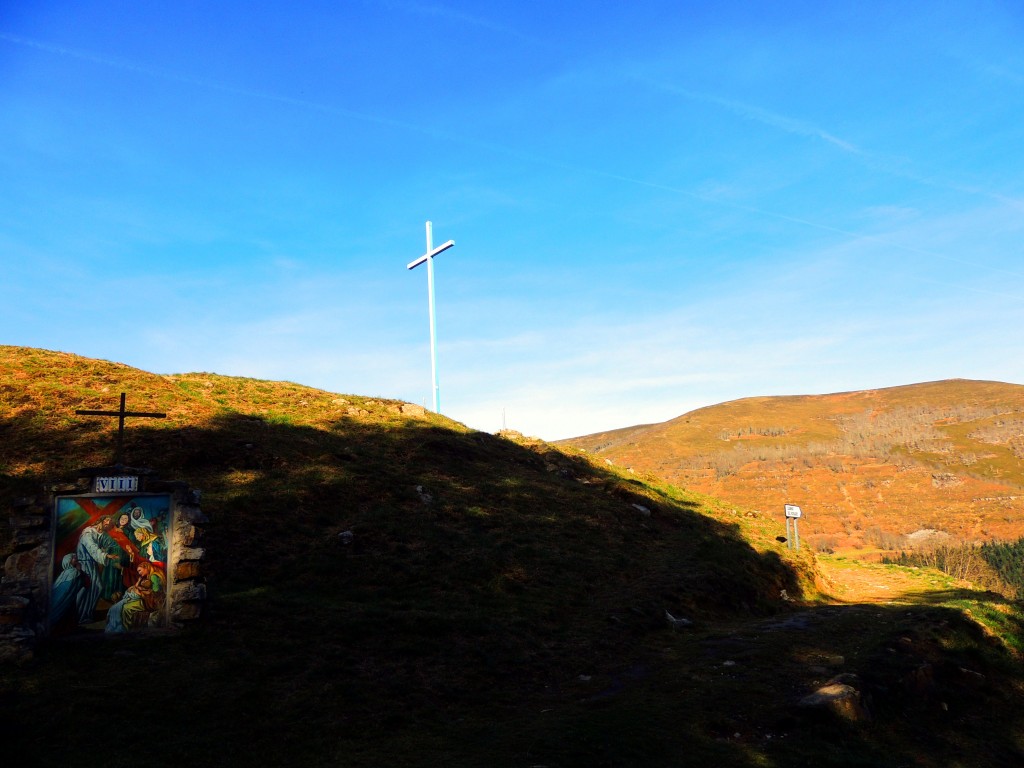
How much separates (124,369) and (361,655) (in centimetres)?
2205

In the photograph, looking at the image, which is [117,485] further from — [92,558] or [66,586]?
[66,586]

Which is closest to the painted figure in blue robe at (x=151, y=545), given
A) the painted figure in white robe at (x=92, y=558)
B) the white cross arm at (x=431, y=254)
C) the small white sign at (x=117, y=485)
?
the painted figure in white robe at (x=92, y=558)

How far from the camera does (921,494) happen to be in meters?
105

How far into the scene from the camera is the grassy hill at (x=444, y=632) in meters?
9.97

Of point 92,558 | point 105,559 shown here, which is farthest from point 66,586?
point 105,559

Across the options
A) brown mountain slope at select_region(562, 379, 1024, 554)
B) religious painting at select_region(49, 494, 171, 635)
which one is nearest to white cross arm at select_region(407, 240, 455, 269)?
religious painting at select_region(49, 494, 171, 635)

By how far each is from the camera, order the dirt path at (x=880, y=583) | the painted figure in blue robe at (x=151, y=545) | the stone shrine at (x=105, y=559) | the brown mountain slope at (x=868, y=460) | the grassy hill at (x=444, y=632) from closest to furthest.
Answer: the grassy hill at (x=444, y=632)
the stone shrine at (x=105, y=559)
the painted figure in blue robe at (x=151, y=545)
the dirt path at (x=880, y=583)
the brown mountain slope at (x=868, y=460)

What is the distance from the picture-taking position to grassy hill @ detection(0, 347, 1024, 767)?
997 cm

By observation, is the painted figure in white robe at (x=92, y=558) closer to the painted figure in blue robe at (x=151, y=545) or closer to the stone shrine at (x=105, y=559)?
the stone shrine at (x=105, y=559)

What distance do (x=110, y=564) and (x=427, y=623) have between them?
643 centimetres

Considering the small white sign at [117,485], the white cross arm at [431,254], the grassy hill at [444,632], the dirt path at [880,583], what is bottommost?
the dirt path at [880,583]

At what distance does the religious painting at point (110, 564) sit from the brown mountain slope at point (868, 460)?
8025 centimetres

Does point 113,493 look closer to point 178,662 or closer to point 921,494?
point 178,662

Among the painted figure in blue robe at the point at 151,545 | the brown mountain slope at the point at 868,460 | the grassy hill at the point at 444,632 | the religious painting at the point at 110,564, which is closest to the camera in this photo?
the grassy hill at the point at 444,632
